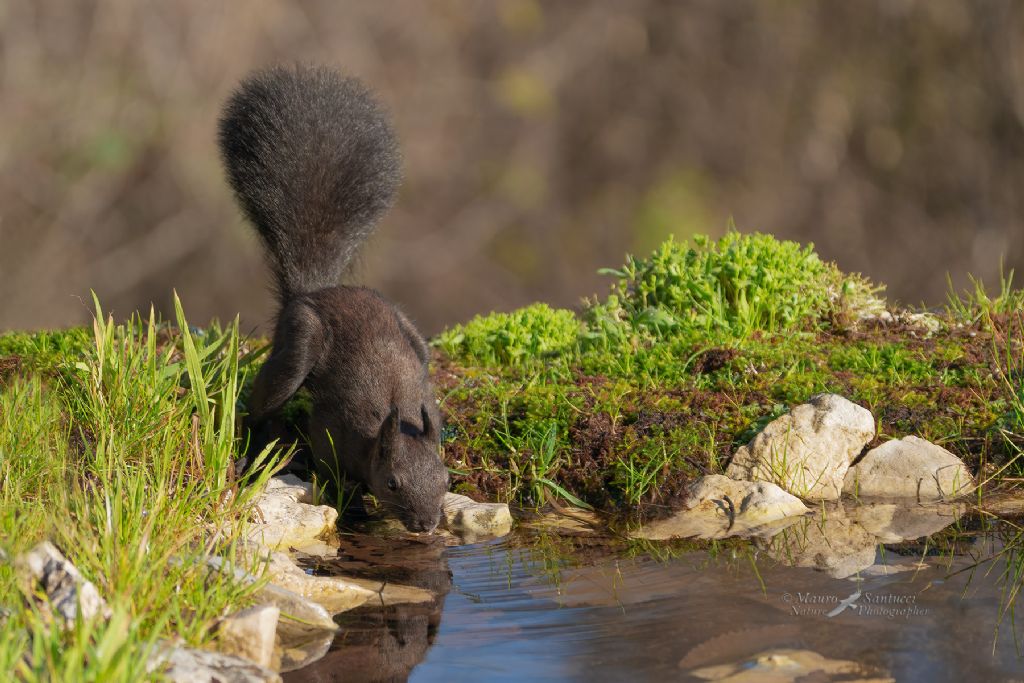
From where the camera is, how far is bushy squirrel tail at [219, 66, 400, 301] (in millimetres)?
6172

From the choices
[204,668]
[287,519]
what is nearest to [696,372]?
[287,519]

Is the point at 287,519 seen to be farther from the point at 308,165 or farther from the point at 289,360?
the point at 308,165

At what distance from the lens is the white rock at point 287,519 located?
4805 millimetres

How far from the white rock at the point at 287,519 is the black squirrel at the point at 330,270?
0.28 meters

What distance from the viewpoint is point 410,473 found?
509cm

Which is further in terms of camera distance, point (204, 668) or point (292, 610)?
point (292, 610)

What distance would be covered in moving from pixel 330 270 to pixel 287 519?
6.11 ft

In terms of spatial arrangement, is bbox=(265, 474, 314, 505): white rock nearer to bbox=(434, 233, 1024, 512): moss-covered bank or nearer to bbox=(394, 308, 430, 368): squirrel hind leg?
bbox=(434, 233, 1024, 512): moss-covered bank

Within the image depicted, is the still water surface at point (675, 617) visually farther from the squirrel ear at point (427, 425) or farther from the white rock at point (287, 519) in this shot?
the squirrel ear at point (427, 425)

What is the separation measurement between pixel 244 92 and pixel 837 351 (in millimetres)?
3307

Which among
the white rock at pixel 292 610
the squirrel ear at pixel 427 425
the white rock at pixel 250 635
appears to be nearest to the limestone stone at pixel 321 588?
the white rock at pixel 292 610

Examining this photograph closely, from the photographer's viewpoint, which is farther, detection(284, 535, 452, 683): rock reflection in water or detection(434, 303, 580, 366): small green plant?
detection(434, 303, 580, 366): small green plant

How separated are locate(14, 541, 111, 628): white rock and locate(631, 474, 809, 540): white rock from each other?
2293mm

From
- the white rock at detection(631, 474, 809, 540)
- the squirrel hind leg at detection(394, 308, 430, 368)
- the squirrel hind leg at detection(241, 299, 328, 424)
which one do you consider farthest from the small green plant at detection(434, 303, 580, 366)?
the white rock at detection(631, 474, 809, 540)
